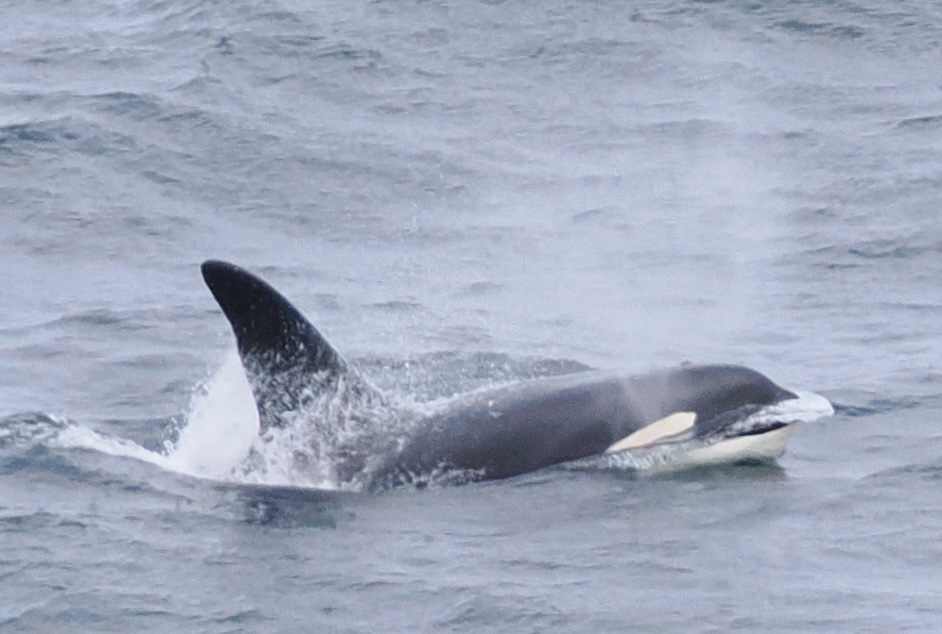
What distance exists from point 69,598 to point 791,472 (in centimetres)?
446

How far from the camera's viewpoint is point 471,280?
1692cm

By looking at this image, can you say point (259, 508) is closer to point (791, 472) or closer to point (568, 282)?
point (791, 472)

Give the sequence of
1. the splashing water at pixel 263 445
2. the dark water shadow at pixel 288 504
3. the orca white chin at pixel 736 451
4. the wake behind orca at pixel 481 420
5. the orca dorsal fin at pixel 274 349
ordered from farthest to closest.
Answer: the orca white chin at pixel 736 451, the splashing water at pixel 263 445, the wake behind orca at pixel 481 420, the orca dorsal fin at pixel 274 349, the dark water shadow at pixel 288 504

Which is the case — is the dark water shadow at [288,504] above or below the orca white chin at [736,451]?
above

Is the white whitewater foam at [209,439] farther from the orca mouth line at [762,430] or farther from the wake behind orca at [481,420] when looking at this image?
the orca mouth line at [762,430]

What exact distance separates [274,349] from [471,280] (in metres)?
5.69

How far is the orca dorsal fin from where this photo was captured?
11.1m

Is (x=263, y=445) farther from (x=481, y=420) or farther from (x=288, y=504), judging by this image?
(x=481, y=420)

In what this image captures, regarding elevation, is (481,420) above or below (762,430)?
above

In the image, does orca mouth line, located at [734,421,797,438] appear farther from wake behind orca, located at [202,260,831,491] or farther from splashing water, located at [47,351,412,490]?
splashing water, located at [47,351,412,490]

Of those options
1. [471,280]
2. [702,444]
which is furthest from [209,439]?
[471,280]

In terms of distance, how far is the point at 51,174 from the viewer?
65.3ft

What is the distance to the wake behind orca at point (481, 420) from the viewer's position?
11.3 meters

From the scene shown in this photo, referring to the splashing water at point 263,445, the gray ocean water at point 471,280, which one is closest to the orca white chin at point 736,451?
the gray ocean water at point 471,280
